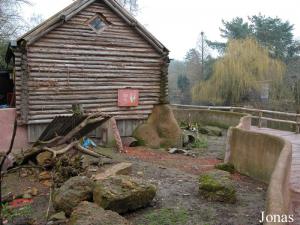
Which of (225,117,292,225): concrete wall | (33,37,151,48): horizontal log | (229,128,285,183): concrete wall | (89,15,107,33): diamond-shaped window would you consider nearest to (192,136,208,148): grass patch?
(33,37,151,48): horizontal log

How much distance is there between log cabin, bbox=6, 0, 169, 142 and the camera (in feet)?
41.8

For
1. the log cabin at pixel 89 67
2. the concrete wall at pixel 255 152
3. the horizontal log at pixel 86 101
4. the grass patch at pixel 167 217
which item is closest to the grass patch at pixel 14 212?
the grass patch at pixel 167 217

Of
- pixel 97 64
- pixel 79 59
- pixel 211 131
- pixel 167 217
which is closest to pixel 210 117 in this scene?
pixel 211 131

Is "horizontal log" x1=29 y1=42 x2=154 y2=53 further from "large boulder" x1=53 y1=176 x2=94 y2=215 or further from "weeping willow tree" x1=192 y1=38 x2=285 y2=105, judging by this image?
"weeping willow tree" x1=192 y1=38 x2=285 y2=105

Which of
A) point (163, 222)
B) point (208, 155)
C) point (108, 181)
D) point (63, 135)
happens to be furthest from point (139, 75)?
point (163, 222)

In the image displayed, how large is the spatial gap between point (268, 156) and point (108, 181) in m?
4.02

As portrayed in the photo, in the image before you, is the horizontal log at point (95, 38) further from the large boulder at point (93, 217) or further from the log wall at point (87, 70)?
the large boulder at point (93, 217)

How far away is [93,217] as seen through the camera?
5.53 metres

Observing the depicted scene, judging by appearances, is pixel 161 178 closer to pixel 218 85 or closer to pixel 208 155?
pixel 208 155

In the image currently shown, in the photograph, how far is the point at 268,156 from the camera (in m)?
8.70

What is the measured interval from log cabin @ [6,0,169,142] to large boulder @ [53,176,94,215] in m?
6.40

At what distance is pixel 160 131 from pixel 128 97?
1.95 m

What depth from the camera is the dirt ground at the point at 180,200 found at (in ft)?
20.7

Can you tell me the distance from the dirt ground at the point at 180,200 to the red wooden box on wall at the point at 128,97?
3486 mm
